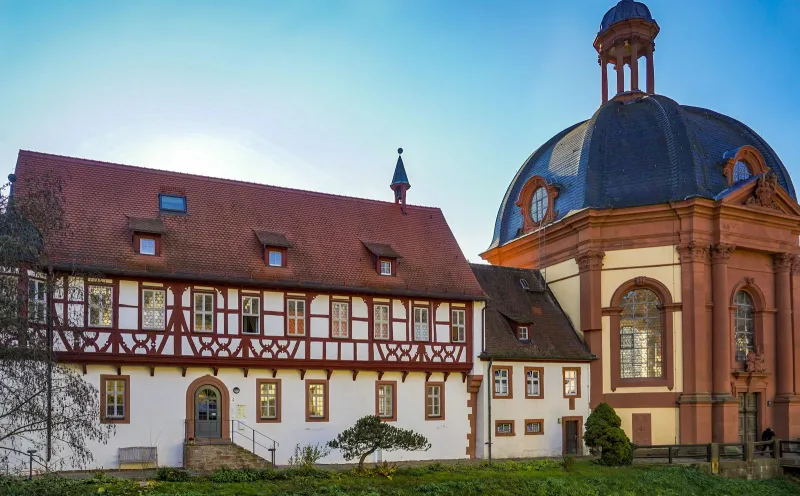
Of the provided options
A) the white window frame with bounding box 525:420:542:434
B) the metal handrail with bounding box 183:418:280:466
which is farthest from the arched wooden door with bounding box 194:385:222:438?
the white window frame with bounding box 525:420:542:434

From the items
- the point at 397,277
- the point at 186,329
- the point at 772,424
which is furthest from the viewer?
the point at 772,424

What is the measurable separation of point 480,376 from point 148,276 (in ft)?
43.1

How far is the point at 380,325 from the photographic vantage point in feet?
103

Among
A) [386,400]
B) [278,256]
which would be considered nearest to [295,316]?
[278,256]

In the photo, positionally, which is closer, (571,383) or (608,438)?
(608,438)

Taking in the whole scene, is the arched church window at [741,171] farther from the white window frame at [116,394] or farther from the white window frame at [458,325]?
the white window frame at [116,394]

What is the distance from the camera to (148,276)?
88.9 feet

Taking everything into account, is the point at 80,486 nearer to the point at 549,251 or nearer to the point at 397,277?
the point at 397,277

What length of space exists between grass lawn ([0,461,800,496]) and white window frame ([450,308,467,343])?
16.9 ft

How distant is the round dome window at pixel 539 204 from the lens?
41812 millimetres

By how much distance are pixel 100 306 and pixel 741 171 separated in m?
28.1

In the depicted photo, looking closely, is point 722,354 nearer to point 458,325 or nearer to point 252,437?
point 458,325

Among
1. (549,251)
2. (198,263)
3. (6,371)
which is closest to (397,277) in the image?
(198,263)

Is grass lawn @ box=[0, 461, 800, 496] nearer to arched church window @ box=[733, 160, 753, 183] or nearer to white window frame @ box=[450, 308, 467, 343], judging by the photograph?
white window frame @ box=[450, 308, 467, 343]
